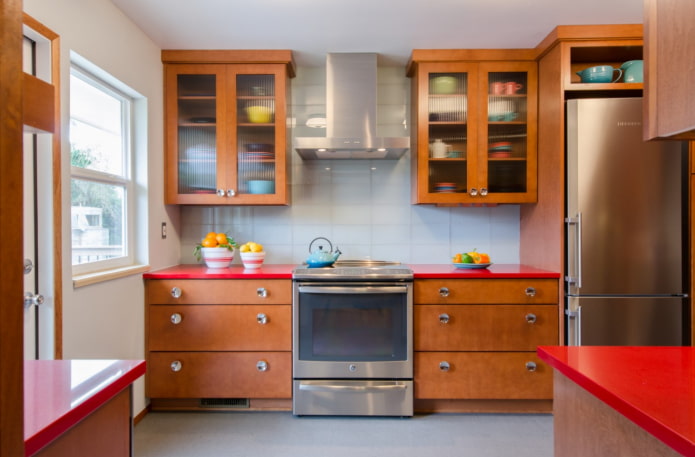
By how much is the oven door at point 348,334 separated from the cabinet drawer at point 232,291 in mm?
108

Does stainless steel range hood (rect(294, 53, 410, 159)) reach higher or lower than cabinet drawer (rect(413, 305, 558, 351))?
higher

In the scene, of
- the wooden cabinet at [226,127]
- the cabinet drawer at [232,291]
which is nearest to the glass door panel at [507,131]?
the wooden cabinet at [226,127]

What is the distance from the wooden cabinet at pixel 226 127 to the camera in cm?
284

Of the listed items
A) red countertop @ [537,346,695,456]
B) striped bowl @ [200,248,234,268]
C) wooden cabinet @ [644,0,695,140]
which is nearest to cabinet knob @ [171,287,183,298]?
striped bowl @ [200,248,234,268]

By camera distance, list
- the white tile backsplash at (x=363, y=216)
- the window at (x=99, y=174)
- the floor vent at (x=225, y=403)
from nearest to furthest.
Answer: the window at (x=99, y=174)
the floor vent at (x=225, y=403)
the white tile backsplash at (x=363, y=216)

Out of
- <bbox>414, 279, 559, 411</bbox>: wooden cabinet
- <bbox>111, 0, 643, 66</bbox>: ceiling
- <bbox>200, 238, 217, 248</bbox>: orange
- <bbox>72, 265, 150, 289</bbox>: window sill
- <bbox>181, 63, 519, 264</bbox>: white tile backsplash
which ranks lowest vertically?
<bbox>414, 279, 559, 411</bbox>: wooden cabinet

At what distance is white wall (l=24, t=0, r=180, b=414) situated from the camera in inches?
73.6

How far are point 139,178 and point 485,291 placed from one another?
2.24m

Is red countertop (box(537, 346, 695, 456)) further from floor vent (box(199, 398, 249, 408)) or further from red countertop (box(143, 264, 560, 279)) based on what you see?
floor vent (box(199, 398, 249, 408))

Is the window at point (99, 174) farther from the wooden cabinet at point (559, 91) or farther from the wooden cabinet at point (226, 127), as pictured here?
the wooden cabinet at point (559, 91)

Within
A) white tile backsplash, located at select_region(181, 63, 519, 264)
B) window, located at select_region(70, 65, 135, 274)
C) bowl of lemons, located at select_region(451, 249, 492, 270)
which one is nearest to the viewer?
window, located at select_region(70, 65, 135, 274)

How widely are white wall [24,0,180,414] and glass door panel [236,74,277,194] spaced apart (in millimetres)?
524

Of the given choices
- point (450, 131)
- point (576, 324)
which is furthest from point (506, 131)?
point (576, 324)

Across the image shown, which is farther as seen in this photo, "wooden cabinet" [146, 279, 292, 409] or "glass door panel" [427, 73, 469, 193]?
"glass door panel" [427, 73, 469, 193]
